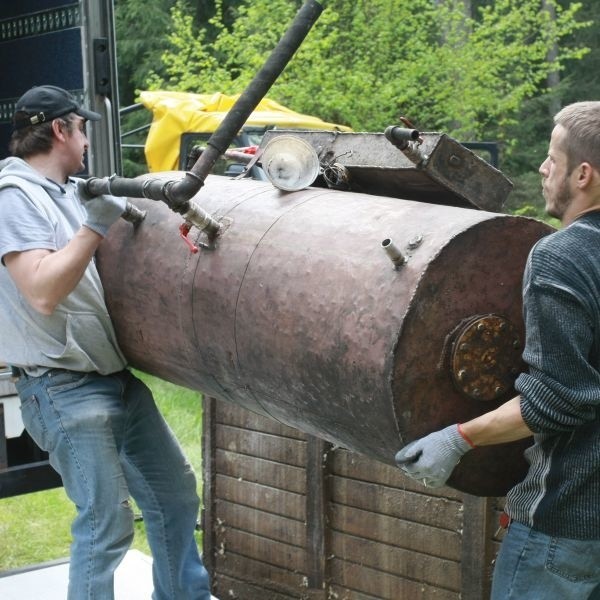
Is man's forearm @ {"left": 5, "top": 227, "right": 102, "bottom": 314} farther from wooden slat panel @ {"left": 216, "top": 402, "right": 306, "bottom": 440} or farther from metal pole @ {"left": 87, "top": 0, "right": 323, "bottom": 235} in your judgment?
wooden slat panel @ {"left": 216, "top": 402, "right": 306, "bottom": 440}

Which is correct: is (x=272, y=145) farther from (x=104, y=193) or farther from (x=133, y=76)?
(x=133, y=76)

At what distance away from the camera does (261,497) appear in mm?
4766

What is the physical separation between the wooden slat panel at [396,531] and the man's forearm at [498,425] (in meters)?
1.58

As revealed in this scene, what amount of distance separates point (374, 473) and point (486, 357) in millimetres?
1748

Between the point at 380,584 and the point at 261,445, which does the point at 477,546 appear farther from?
the point at 261,445

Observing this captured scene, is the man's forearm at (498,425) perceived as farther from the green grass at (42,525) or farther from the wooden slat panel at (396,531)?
the green grass at (42,525)

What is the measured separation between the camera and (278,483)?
466 centimetres

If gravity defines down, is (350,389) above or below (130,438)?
above

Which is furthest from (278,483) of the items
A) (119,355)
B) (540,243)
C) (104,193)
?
(540,243)

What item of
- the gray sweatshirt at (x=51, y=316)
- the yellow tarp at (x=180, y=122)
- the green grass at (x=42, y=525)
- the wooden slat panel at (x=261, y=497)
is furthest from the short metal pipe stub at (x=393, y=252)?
the yellow tarp at (x=180, y=122)

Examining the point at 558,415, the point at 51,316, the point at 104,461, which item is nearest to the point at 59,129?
the point at 51,316

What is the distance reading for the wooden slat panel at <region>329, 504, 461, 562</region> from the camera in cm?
401

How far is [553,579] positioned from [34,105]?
7.40ft

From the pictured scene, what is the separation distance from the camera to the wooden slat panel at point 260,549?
4.63 m
